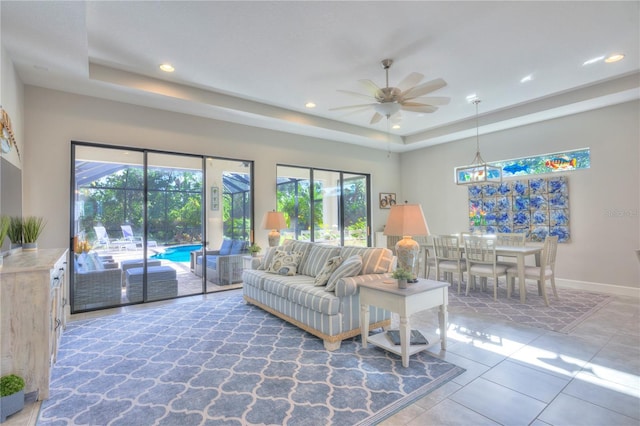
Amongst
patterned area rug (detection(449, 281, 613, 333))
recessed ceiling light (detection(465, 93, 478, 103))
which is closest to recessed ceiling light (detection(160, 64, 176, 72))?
recessed ceiling light (detection(465, 93, 478, 103))

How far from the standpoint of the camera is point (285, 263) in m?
4.30

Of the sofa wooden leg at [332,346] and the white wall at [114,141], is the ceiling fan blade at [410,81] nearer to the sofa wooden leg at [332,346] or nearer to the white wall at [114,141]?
the sofa wooden leg at [332,346]

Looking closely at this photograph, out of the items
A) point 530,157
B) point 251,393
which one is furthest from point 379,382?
point 530,157

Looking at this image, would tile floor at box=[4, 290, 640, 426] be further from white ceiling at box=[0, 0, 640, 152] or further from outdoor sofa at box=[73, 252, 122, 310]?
white ceiling at box=[0, 0, 640, 152]

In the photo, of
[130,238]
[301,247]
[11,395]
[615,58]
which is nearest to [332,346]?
[301,247]

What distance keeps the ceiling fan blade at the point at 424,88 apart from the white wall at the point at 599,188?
3.75 meters

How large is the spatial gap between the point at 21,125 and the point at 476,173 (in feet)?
23.3

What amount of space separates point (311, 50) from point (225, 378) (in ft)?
11.3

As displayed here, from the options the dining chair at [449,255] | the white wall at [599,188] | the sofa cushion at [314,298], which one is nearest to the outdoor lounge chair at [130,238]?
the sofa cushion at [314,298]

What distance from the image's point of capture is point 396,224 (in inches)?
120

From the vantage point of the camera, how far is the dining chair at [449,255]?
5.23 metres

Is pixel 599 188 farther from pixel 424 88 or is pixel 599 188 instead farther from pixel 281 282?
pixel 281 282

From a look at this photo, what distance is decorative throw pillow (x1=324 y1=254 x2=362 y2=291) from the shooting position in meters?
3.22

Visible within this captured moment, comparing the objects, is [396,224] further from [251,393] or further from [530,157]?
[530,157]
